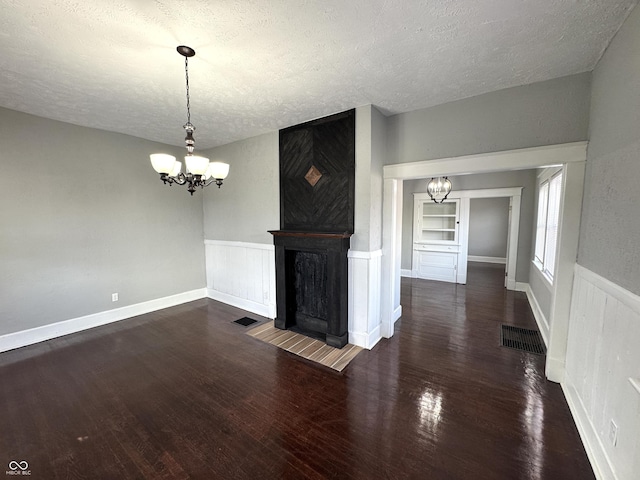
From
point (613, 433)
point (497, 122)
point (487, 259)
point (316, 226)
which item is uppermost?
point (497, 122)

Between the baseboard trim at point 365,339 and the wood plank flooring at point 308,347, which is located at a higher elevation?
the baseboard trim at point 365,339

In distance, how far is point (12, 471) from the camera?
1610 mm

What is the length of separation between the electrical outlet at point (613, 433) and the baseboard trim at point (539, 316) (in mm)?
1363

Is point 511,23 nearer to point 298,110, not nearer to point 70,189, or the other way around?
point 298,110

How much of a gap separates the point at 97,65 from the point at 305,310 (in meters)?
3.34

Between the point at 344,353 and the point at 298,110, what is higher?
the point at 298,110

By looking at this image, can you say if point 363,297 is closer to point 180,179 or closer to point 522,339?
point 522,339

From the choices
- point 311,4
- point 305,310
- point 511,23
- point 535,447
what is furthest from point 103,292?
point 511,23

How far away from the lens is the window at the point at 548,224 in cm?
361

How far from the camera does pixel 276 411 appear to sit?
6.90 ft

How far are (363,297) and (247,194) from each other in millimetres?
2573

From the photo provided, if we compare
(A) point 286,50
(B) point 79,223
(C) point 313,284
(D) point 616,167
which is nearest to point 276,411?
(C) point 313,284

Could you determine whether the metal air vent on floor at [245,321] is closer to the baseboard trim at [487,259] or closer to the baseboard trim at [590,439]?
the baseboard trim at [590,439]

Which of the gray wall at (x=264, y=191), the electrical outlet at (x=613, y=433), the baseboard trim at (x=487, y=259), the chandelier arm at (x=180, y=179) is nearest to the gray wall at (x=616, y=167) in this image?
the electrical outlet at (x=613, y=433)
